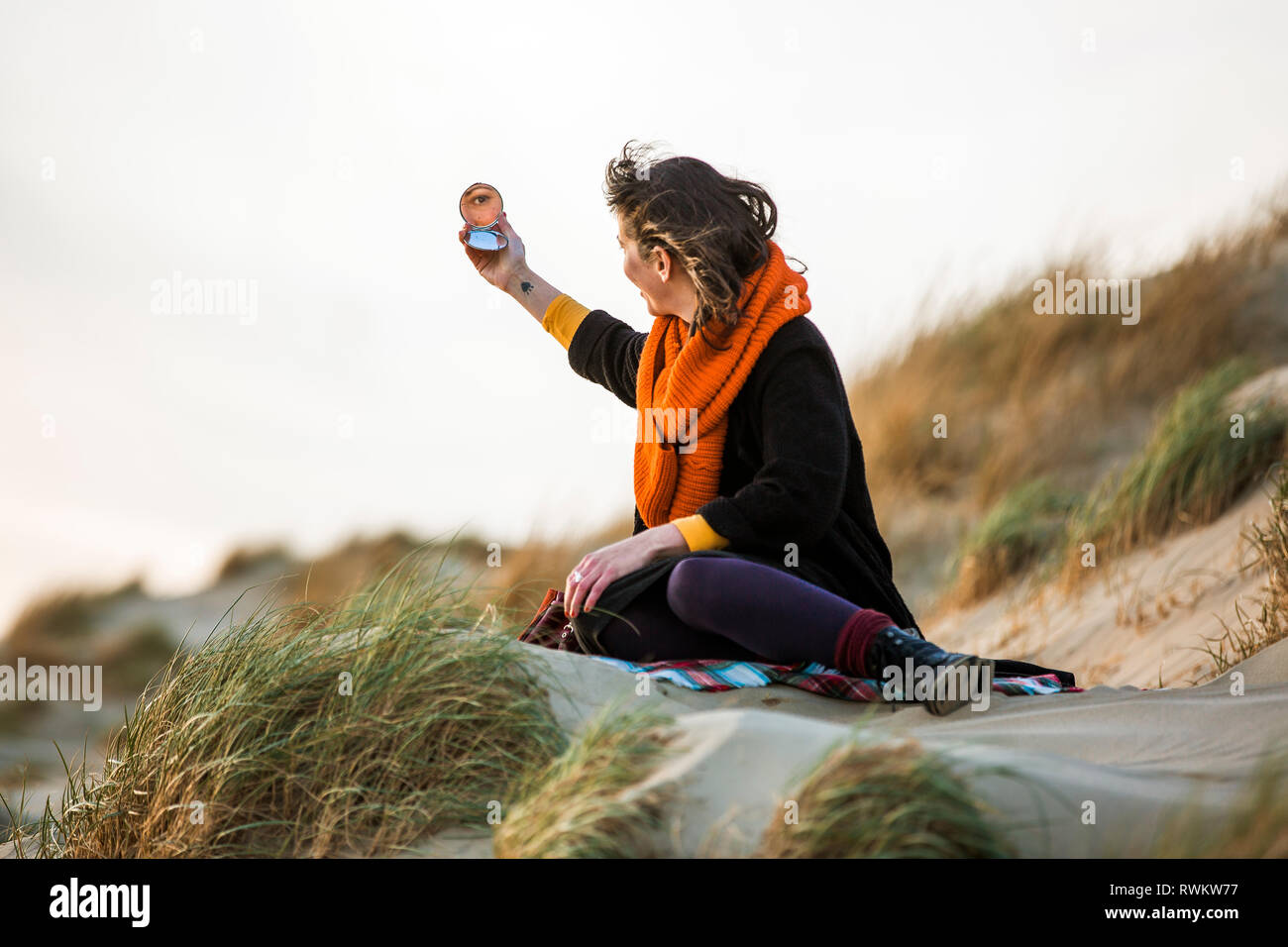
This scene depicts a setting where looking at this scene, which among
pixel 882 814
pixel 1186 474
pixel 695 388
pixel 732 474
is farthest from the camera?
pixel 1186 474

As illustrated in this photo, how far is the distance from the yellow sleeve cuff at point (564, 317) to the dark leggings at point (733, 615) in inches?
44.8

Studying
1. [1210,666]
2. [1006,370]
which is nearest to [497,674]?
[1210,666]

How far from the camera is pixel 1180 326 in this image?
685cm

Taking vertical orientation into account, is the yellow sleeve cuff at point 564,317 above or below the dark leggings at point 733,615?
above

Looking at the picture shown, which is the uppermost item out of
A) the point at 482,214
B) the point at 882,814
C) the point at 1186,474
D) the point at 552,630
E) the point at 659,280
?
the point at 482,214

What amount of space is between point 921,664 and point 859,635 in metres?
0.15

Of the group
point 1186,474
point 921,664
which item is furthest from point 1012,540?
point 921,664

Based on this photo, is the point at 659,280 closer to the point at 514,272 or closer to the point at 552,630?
the point at 514,272

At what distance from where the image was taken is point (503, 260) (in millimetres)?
3641

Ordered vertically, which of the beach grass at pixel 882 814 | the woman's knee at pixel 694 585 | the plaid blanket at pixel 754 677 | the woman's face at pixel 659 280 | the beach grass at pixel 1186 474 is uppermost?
the woman's face at pixel 659 280

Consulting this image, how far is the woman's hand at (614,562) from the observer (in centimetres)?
268

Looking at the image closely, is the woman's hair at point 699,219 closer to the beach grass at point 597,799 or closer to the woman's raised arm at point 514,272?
the woman's raised arm at point 514,272

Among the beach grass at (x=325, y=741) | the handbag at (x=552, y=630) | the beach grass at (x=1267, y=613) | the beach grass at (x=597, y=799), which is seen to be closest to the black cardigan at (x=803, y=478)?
the handbag at (x=552, y=630)
